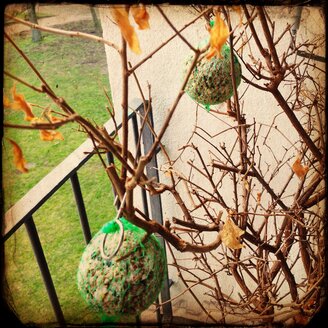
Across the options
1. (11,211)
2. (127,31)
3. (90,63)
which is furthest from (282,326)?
(90,63)

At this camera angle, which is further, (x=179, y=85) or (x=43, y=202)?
(x=179, y=85)

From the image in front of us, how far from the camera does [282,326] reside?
1134 millimetres

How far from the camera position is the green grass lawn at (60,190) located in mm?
2205

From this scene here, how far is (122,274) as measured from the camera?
2.24 ft

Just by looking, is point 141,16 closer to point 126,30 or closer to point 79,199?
point 126,30

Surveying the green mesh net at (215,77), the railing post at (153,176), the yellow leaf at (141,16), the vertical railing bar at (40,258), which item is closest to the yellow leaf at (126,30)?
the yellow leaf at (141,16)

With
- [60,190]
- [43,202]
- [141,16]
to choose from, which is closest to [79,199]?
[43,202]

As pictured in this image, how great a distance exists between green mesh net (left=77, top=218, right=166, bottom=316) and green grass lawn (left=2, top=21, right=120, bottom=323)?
957mm

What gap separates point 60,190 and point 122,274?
2700mm

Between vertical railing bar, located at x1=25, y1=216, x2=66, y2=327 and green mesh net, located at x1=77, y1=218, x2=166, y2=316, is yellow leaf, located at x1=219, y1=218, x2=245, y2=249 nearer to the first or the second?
green mesh net, located at x1=77, y1=218, x2=166, y2=316

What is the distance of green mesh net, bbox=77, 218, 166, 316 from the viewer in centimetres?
68

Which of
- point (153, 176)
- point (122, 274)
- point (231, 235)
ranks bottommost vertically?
point (153, 176)

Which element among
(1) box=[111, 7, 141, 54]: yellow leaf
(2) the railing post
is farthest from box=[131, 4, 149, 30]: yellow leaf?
(2) the railing post

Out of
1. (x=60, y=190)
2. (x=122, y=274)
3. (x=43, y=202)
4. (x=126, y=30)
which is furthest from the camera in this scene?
(x=60, y=190)
